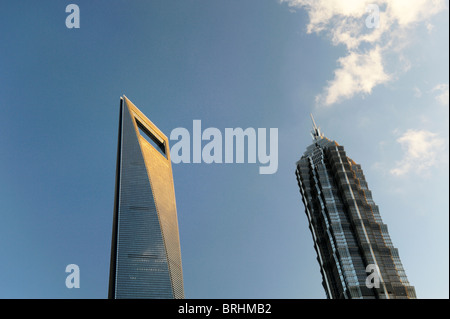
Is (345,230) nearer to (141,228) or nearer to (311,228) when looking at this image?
(311,228)

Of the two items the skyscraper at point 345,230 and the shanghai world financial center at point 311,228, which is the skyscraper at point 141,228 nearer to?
the shanghai world financial center at point 311,228

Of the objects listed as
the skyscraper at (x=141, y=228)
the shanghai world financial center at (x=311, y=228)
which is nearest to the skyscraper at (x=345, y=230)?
the shanghai world financial center at (x=311, y=228)

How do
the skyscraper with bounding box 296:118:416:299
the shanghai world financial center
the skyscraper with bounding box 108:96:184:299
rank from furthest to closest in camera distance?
the skyscraper with bounding box 108:96:184:299 → the shanghai world financial center → the skyscraper with bounding box 296:118:416:299

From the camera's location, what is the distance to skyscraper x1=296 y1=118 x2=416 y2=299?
11638cm

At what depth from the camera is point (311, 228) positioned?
149125 mm

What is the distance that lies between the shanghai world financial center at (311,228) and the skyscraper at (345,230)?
0.31 metres

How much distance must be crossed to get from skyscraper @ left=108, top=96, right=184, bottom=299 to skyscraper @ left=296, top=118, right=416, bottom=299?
204 ft

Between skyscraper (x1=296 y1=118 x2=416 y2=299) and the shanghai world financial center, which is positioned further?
the shanghai world financial center

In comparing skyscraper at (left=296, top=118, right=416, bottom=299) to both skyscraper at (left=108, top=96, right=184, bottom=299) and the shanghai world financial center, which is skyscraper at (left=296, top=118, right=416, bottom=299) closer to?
the shanghai world financial center

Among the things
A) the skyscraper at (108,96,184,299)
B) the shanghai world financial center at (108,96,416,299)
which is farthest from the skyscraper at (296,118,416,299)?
the skyscraper at (108,96,184,299)

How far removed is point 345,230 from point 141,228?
81.9 metres
